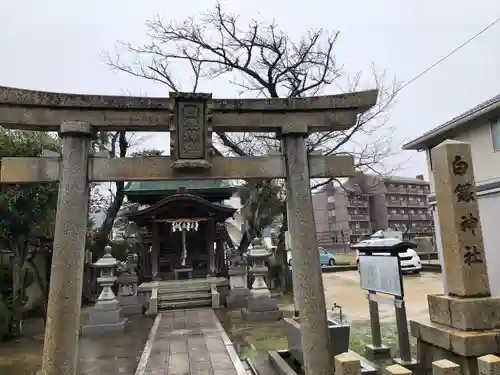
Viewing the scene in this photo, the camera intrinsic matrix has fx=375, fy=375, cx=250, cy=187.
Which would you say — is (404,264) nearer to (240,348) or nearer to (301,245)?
(240,348)

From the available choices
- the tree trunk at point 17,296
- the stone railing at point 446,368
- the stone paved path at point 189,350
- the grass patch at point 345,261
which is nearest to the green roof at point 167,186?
the stone paved path at point 189,350

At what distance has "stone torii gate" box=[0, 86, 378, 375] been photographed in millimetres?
5281

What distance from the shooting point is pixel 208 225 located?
19.5m

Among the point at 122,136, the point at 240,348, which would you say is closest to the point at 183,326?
the point at 240,348

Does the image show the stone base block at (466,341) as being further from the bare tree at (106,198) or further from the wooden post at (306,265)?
the bare tree at (106,198)

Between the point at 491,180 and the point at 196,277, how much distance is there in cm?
1344

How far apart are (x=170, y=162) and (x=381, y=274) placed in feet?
15.4

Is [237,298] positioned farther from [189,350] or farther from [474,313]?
[474,313]

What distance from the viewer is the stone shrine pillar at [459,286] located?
13.7 feet

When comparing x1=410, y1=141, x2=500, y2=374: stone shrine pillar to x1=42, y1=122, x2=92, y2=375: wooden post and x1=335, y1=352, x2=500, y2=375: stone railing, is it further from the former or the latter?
x1=42, y1=122, x2=92, y2=375: wooden post

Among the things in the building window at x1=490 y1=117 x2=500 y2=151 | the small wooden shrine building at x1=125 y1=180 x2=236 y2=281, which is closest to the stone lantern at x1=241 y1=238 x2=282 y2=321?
the small wooden shrine building at x1=125 y1=180 x2=236 y2=281

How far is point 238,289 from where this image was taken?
1634 cm

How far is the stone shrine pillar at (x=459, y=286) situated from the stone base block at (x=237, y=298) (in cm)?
1143

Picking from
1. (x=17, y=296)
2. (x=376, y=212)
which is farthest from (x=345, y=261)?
(x=17, y=296)
